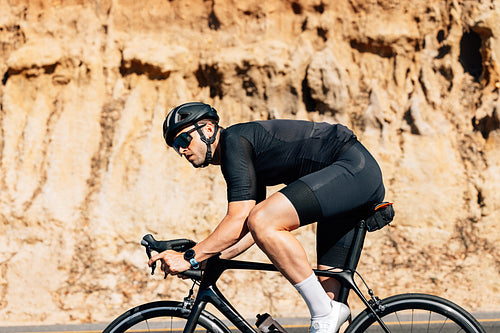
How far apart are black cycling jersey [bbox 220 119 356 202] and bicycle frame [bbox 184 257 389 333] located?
0.44 metres

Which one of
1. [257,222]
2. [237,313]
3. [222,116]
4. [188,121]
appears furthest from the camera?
[222,116]

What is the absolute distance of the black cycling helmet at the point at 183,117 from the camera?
301 cm

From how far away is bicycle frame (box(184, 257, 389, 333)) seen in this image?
10.0 feet

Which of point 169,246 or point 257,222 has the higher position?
point 257,222

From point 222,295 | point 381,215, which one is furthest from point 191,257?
point 381,215

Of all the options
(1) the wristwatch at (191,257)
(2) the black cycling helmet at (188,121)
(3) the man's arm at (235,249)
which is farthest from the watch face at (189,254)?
(2) the black cycling helmet at (188,121)

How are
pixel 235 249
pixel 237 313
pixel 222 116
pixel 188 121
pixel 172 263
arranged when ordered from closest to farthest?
1. pixel 172 263
2. pixel 188 121
3. pixel 237 313
4. pixel 235 249
5. pixel 222 116

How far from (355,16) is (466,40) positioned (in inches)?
77.5

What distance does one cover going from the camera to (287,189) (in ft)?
9.49

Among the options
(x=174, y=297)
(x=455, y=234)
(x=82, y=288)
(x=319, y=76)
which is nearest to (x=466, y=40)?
(x=319, y=76)

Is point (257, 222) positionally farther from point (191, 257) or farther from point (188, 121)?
point (188, 121)

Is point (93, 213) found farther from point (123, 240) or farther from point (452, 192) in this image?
point (452, 192)

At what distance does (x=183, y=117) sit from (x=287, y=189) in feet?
2.33

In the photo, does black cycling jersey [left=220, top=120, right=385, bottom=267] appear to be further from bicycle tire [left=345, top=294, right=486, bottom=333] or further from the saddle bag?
bicycle tire [left=345, top=294, right=486, bottom=333]
